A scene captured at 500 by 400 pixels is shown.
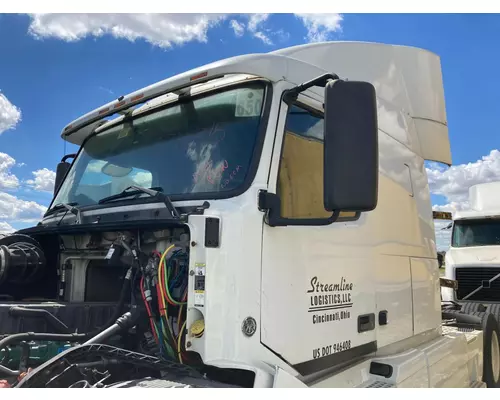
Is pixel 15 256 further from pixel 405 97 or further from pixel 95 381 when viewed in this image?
pixel 405 97

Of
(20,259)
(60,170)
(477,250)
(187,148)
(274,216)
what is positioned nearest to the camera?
(274,216)

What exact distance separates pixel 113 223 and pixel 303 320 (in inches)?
46.7

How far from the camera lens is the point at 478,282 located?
8328mm

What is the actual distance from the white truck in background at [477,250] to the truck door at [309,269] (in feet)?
19.0

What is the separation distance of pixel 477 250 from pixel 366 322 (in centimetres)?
665

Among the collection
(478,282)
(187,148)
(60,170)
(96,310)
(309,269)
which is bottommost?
(478,282)

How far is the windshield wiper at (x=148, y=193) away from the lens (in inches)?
96.3

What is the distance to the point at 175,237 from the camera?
2.60m

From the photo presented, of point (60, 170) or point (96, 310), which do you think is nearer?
point (96, 310)

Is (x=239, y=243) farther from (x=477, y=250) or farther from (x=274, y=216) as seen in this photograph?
(x=477, y=250)

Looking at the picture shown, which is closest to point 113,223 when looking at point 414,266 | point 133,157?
point 133,157

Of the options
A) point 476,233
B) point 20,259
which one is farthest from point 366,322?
point 476,233

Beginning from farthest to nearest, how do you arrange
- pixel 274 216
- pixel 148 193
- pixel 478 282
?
pixel 478 282
pixel 148 193
pixel 274 216

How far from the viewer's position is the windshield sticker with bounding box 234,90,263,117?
262 centimetres
